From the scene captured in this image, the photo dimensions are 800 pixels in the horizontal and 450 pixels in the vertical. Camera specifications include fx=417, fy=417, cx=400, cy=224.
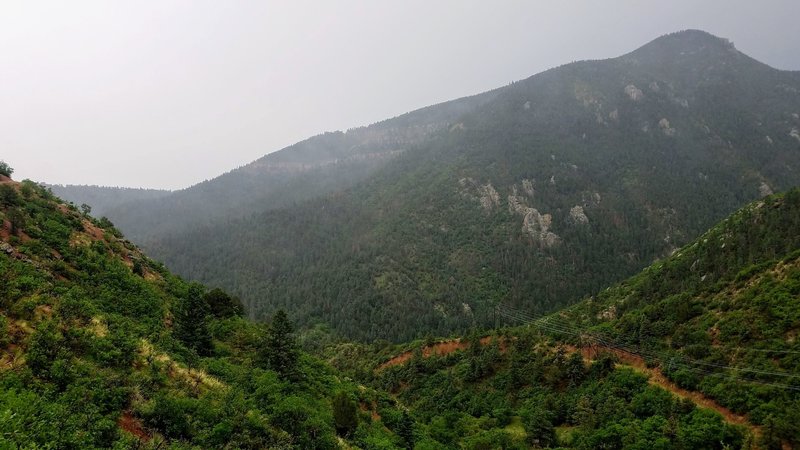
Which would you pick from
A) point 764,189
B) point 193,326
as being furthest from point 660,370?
point 764,189

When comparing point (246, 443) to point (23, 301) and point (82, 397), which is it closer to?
point (82, 397)

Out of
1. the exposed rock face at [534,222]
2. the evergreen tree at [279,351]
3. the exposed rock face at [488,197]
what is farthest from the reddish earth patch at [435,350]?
the exposed rock face at [488,197]

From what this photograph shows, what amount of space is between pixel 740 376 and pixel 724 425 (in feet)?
22.0

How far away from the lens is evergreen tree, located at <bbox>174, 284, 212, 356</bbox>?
86.1 ft

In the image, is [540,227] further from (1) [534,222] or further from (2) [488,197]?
(2) [488,197]

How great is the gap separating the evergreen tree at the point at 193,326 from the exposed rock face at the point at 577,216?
176022mm

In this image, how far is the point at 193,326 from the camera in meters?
27.0

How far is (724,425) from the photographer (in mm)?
29172

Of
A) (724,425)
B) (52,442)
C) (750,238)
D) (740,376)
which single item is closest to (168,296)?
(52,442)

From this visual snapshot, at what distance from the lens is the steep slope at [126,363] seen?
44.7 ft

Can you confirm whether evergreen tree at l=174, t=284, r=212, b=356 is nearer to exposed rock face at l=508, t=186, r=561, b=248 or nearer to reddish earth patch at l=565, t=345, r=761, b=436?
reddish earth patch at l=565, t=345, r=761, b=436

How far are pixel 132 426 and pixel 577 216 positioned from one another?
188487mm

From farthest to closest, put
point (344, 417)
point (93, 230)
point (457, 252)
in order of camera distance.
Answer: point (457, 252) < point (93, 230) < point (344, 417)

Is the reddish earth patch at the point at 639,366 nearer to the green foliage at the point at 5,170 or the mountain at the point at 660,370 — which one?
the mountain at the point at 660,370
